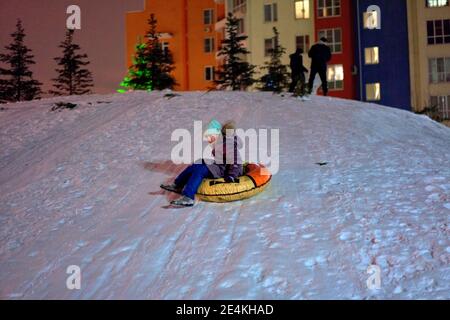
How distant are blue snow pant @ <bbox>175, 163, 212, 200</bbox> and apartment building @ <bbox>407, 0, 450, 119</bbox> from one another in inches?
1421

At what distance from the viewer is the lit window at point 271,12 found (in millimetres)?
44103

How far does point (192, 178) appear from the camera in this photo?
27.3 ft

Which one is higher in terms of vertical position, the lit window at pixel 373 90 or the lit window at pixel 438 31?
the lit window at pixel 438 31

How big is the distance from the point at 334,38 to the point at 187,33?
18473 millimetres

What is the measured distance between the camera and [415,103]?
1619 inches

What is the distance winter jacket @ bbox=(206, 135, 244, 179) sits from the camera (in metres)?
8.55

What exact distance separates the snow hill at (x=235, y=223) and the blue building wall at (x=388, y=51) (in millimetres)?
29137

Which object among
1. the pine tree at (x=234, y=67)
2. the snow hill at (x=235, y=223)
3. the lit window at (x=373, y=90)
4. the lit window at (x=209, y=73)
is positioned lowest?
the snow hill at (x=235, y=223)

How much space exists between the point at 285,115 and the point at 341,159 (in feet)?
16.5

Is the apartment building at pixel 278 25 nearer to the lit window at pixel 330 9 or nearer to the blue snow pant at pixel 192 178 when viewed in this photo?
the lit window at pixel 330 9

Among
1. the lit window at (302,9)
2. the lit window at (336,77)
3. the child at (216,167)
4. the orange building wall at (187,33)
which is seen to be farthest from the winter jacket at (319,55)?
the orange building wall at (187,33)

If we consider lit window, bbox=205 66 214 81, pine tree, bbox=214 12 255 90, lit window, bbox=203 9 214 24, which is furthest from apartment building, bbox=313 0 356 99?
lit window, bbox=203 9 214 24
